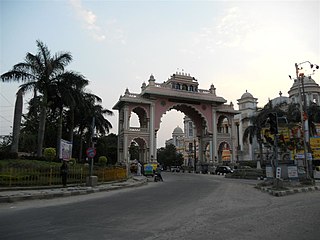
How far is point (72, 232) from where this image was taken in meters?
6.26

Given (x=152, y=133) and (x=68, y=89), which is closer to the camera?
(x=68, y=89)

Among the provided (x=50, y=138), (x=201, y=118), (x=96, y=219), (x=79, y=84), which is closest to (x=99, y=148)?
(x=50, y=138)

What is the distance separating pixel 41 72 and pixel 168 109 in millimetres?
24107

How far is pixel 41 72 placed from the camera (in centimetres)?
2584

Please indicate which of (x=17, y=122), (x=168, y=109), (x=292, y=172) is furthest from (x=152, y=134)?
(x=292, y=172)

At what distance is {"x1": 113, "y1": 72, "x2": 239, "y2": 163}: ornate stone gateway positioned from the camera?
144 feet

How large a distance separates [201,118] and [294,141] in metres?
26.7

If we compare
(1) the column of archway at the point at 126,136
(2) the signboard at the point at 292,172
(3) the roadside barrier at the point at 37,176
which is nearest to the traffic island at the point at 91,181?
(3) the roadside barrier at the point at 37,176

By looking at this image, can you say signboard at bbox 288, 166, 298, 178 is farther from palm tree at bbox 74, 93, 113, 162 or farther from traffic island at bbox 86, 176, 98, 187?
palm tree at bbox 74, 93, 113, 162

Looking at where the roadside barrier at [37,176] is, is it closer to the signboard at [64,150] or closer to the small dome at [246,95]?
the signboard at [64,150]

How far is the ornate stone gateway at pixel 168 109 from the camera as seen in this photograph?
43.9 meters

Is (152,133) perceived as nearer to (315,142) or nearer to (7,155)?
(315,142)

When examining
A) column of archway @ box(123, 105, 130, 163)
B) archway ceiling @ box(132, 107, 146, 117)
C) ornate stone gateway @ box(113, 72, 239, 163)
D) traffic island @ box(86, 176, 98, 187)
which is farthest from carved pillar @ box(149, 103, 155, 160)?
traffic island @ box(86, 176, 98, 187)

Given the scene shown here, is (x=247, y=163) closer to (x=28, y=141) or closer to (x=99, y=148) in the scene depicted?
(x=99, y=148)
